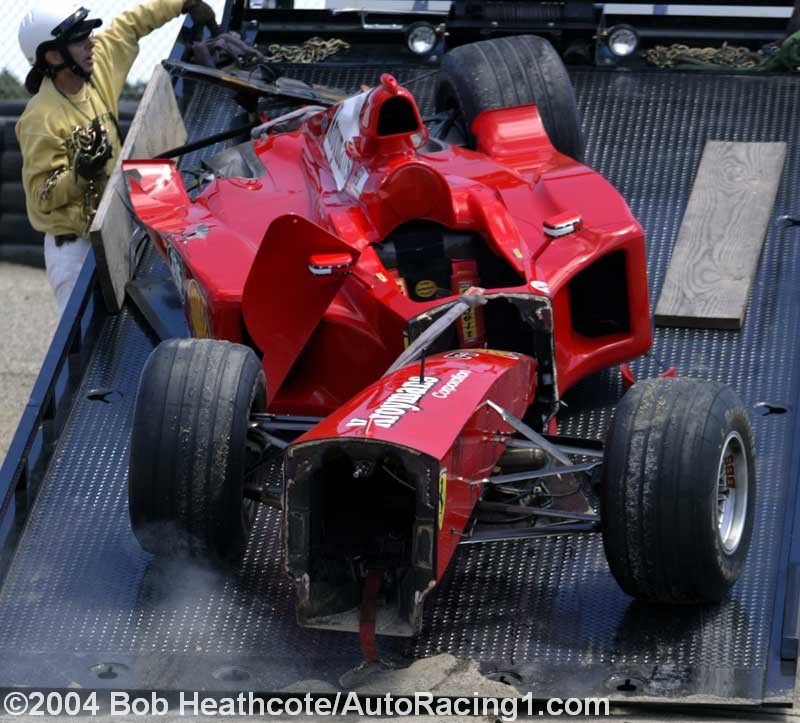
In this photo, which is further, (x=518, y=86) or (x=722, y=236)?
(x=518, y=86)

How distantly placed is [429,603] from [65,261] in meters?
3.27

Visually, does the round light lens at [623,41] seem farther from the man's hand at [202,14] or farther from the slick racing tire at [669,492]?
the slick racing tire at [669,492]

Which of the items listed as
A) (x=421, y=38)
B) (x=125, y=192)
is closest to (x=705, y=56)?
(x=421, y=38)

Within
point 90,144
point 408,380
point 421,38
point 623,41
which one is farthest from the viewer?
point 421,38

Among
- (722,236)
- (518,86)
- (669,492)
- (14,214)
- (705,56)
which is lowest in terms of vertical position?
(14,214)

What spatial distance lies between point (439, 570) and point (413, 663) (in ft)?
1.77

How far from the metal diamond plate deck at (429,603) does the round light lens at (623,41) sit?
7.71 feet

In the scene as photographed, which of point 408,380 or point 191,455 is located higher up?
point 408,380

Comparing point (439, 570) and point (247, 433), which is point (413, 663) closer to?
point (439, 570)

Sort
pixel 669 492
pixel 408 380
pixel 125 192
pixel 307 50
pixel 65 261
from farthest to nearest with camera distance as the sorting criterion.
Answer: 1. pixel 307 50
2. pixel 65 261
3. pixel 125 192
4. pixel 408 380
5. pixel 669 492

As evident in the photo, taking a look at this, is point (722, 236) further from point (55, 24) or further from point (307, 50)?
point (55, 24)

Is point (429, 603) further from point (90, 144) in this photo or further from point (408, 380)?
point (90, 144)

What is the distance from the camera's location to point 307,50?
35.2 ft

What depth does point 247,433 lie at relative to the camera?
6.79 metres
